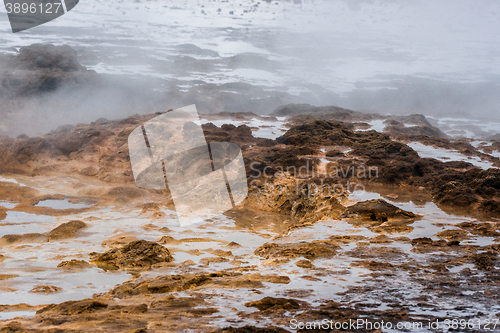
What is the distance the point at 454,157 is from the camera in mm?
12781

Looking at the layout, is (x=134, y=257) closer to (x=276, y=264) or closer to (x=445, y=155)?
(x=276, y=264)

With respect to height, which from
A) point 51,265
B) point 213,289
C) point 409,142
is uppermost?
point 213,289

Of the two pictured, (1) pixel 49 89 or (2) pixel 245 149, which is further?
(1) pixel 49 89

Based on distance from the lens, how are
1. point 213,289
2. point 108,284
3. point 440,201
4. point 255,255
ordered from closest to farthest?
point 213,289
point 108,284
point 255,255
point 440,201

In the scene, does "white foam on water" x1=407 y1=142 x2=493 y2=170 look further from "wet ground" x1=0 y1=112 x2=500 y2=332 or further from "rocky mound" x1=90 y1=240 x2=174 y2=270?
"rocky mound" x1=90 y1=240 x2=174 y2=270

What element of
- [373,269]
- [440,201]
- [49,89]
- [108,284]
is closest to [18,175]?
[108,284]

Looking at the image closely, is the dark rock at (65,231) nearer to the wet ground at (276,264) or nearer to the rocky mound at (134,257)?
the wet ground at (276,264)

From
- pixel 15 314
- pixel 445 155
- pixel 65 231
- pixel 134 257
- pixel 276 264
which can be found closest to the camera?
pixel 15 314

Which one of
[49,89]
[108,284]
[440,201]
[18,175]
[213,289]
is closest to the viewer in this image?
[213,289]

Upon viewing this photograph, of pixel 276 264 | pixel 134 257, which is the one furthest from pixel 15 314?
pixel 276 264

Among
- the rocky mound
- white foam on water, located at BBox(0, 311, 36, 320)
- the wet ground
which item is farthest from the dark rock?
white foam on water, located at BBox(0, 311, 36, 320)

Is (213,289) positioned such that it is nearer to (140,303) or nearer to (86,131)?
(140,303)

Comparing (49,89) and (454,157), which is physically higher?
(49,89)

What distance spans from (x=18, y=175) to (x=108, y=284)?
9.36 m
